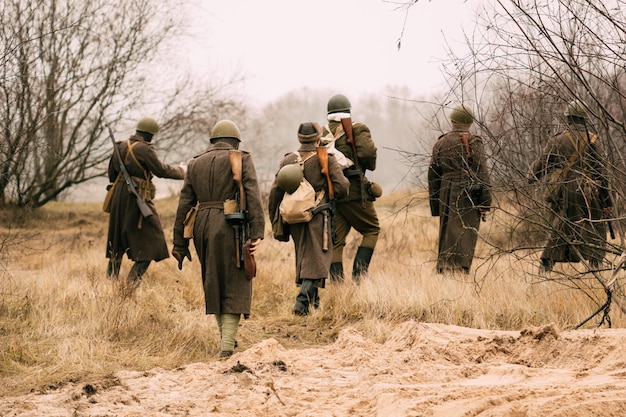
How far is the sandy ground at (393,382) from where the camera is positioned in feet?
13.9

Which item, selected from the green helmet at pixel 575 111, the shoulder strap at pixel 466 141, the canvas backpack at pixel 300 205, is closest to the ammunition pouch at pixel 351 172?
the canvas backpack at pixel 300 205

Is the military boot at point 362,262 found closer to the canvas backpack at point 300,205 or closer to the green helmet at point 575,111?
the canvas backpack at point 300,205

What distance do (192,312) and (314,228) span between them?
55.9 inches

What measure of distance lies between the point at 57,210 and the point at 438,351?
1529 cm

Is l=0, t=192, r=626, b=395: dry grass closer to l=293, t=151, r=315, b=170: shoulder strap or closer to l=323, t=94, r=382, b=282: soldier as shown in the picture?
l=323, t=94, r=382, b=282: soldier

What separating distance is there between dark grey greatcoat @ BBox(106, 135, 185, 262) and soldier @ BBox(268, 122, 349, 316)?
167cm

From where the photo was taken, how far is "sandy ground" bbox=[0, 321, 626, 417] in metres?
4.23

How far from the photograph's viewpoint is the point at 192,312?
27.0 ft

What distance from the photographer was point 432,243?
13234 millimetres

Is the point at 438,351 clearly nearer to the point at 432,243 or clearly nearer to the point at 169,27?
the point at 432,243

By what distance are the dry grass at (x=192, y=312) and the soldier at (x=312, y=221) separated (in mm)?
272

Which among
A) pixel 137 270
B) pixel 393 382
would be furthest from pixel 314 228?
pixel 393 382

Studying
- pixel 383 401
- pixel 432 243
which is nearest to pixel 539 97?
pixel 383 401

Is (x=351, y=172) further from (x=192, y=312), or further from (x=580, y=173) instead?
(x=580, y=173)
